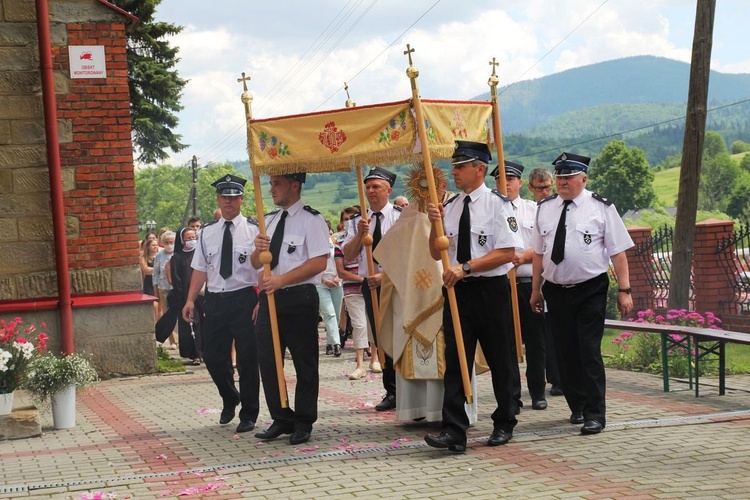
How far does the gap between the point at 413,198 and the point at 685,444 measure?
279 centimetres

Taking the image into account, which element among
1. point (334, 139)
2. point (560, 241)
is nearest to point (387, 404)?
point (560, 241)

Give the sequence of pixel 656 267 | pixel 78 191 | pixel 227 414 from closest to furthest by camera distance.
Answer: pixel 227 414
pixel 78 191
pixel 656 267

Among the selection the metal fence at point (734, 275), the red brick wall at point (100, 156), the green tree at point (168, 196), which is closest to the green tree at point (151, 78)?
the red brick wall at point (100, 156)

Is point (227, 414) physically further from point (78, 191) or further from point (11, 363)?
point (78, 191)

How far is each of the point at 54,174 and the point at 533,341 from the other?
6341mm

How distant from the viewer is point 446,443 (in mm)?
7754

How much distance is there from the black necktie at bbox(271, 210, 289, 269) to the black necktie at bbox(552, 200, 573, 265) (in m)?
2.15

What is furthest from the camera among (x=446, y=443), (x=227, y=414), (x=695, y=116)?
(x=695, y=116)

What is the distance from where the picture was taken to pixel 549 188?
411 inches

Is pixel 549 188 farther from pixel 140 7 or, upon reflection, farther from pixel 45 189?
pixel 140 7

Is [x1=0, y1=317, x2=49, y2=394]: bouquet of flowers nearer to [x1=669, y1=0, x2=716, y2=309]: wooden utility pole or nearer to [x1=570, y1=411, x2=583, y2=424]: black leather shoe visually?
[x1=570, y1=411, x2=583, y2=424]: black leather shoe

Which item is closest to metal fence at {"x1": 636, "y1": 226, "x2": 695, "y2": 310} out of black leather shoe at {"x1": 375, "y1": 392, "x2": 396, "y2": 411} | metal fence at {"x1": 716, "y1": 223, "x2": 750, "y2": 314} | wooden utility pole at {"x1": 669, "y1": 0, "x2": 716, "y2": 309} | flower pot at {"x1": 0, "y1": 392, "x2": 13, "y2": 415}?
metal fence at {"x1": 716, "y1": 223, "x2": 750, "y2": 314}

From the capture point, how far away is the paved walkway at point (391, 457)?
6734mm

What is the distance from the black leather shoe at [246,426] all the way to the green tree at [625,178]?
115m
